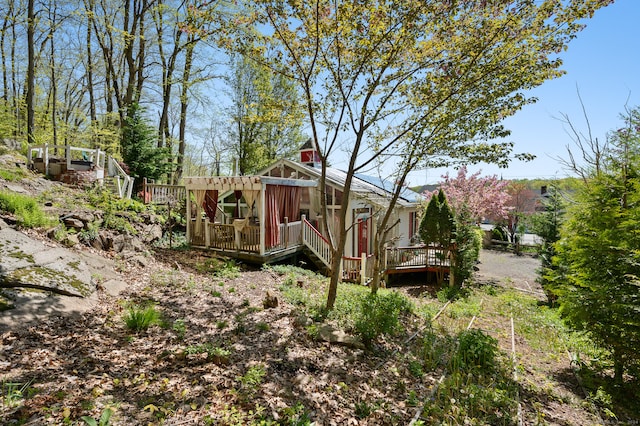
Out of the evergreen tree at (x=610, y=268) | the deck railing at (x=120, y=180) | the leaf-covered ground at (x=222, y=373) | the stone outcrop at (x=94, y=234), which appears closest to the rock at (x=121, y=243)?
the stone outcrop at (x=94, y=234)

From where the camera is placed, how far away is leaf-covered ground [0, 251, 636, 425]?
3.02 meters

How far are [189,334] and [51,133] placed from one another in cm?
2298

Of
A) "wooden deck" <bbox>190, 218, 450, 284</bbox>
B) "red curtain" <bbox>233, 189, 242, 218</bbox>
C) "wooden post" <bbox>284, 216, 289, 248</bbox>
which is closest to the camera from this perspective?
"wooden deck" <bbox>190, 218, 450, 284</bbox>

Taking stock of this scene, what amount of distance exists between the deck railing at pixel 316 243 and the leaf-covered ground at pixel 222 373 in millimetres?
5691

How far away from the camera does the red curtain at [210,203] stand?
1261 cm

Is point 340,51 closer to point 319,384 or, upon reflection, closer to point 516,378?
point 319,384

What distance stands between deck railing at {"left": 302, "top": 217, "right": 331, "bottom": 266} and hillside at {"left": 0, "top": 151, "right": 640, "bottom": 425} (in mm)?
4223

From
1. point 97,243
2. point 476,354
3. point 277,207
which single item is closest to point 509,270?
point 277,207

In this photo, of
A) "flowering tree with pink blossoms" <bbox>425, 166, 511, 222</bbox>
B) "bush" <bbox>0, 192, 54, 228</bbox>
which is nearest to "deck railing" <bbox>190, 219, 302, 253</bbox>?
"bush" <bbox>0, 192, 54, 228</bbox>

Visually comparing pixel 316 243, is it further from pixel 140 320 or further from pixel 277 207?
pixel 140 320

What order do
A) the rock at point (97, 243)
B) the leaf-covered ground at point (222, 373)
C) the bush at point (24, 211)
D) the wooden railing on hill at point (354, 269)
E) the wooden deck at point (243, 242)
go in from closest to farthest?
the leaf-covered ground at point (222, 373)
the bush at point (24, 211)
the rock at point (97, 243)
the wooden deck at point (243, 242)
the wooden railing on hill at point (354, 269)

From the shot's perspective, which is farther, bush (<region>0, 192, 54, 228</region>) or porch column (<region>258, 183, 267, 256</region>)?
porch column (<region>258, 183, 267, 256</region>)

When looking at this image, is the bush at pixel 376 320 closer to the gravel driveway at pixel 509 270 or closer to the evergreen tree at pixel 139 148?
the gravel driveway at pixel 509 270

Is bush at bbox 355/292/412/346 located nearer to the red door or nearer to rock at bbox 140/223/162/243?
the red door
